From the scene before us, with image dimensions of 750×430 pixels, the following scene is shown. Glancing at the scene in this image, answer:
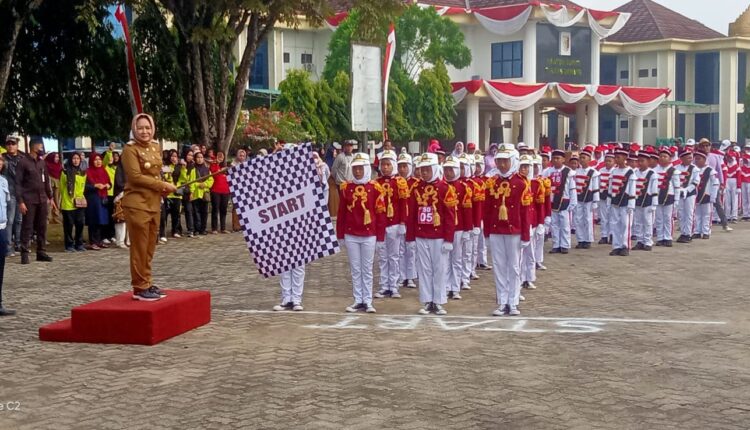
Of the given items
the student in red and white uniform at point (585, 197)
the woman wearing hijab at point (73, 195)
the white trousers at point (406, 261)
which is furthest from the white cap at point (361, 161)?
the student in red and white uniform at point (585, 197)

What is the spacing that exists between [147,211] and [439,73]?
126 feet

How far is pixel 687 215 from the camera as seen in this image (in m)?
21.5

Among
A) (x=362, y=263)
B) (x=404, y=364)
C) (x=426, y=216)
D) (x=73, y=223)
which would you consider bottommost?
(x=404, y=364)

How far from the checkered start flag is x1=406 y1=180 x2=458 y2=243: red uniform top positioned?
1114 millimetres

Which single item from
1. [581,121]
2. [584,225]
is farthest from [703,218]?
[581,121]

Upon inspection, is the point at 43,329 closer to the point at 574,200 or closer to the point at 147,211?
the point at 147,211

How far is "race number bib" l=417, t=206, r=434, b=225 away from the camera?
39.6 feet

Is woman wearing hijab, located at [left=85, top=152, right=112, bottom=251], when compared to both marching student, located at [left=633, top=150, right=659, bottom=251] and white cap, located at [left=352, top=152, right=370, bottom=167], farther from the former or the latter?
marching student, located at [left=633, top=150, right=659, bottom=251]

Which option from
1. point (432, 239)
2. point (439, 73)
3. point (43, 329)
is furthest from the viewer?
point (439, 73)

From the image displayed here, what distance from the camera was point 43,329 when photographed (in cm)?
1073

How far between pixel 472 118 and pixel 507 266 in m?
42.3

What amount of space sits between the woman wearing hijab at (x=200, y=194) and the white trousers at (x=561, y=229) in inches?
291

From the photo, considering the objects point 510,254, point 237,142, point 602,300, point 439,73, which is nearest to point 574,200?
point 602,300

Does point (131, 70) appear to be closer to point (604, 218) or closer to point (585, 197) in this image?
point (585, 197)
